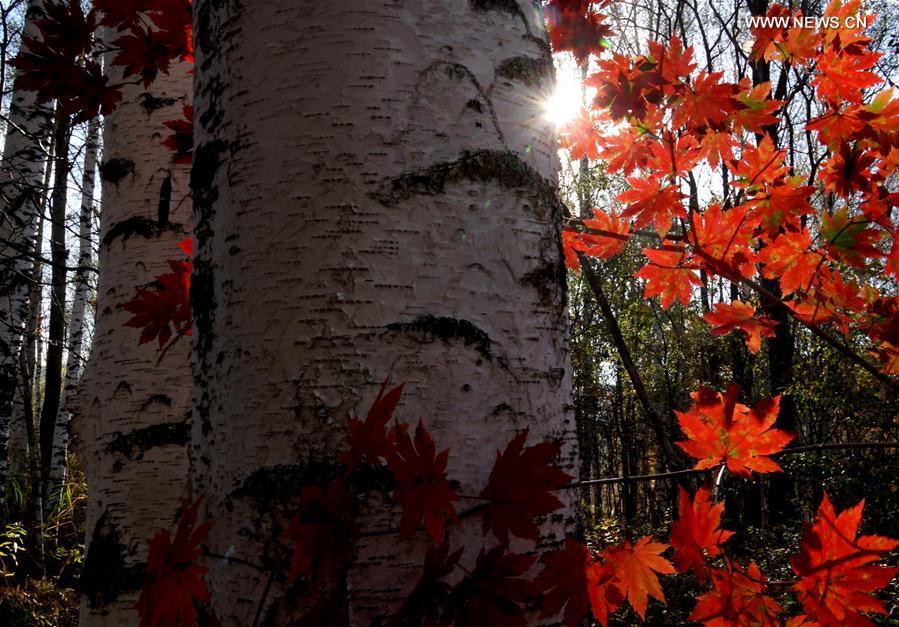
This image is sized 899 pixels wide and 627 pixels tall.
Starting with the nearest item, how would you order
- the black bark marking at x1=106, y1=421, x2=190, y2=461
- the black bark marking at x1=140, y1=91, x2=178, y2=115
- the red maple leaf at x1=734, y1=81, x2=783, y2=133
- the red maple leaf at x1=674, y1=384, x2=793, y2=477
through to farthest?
the red maple leaf at x1=674, y1=384, x2=793, y2=477 → the black bark marking at x1=106, y1=421, x2=190, y2=461 → the red maple leaf at x1=734, y1=81, x2=783, y2=133 → the black bark marking at x1=140, y1=91, x2=178, y2=115

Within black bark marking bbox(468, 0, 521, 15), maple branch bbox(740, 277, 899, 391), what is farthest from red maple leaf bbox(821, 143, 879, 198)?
black bark marking bbox(468, 0, 521, 15)

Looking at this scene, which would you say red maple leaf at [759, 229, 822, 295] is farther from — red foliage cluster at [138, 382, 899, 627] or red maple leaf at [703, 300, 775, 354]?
red foliage cluster at [138, 382, 899, 627]

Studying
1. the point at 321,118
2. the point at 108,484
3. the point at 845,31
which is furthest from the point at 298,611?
the point at 845,31

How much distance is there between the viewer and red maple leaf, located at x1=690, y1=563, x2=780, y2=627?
0.90 m

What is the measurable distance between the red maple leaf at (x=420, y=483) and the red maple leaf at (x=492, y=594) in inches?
1.8

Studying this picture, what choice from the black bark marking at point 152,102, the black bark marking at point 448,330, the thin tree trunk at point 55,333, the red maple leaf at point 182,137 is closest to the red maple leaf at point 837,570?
the black bark marking at point 448,330

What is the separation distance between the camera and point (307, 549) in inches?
18.7

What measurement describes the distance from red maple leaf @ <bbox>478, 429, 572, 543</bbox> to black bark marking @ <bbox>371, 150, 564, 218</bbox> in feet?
0.76

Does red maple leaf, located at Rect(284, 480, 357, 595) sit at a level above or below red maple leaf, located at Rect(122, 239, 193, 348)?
below

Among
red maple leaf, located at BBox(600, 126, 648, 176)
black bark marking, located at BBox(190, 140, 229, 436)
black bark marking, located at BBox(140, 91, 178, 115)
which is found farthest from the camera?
red maple leaf, located at BBox(600, 126, 648, 176)

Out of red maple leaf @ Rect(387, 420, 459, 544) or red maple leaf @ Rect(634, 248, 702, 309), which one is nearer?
red maple leaf @ Rect(387, 420, 459, 544)

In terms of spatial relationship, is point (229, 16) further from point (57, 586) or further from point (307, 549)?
point (57, 586)

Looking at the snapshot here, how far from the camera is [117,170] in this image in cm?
143

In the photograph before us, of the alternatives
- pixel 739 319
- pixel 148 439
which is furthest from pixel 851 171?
pixel 148 439
